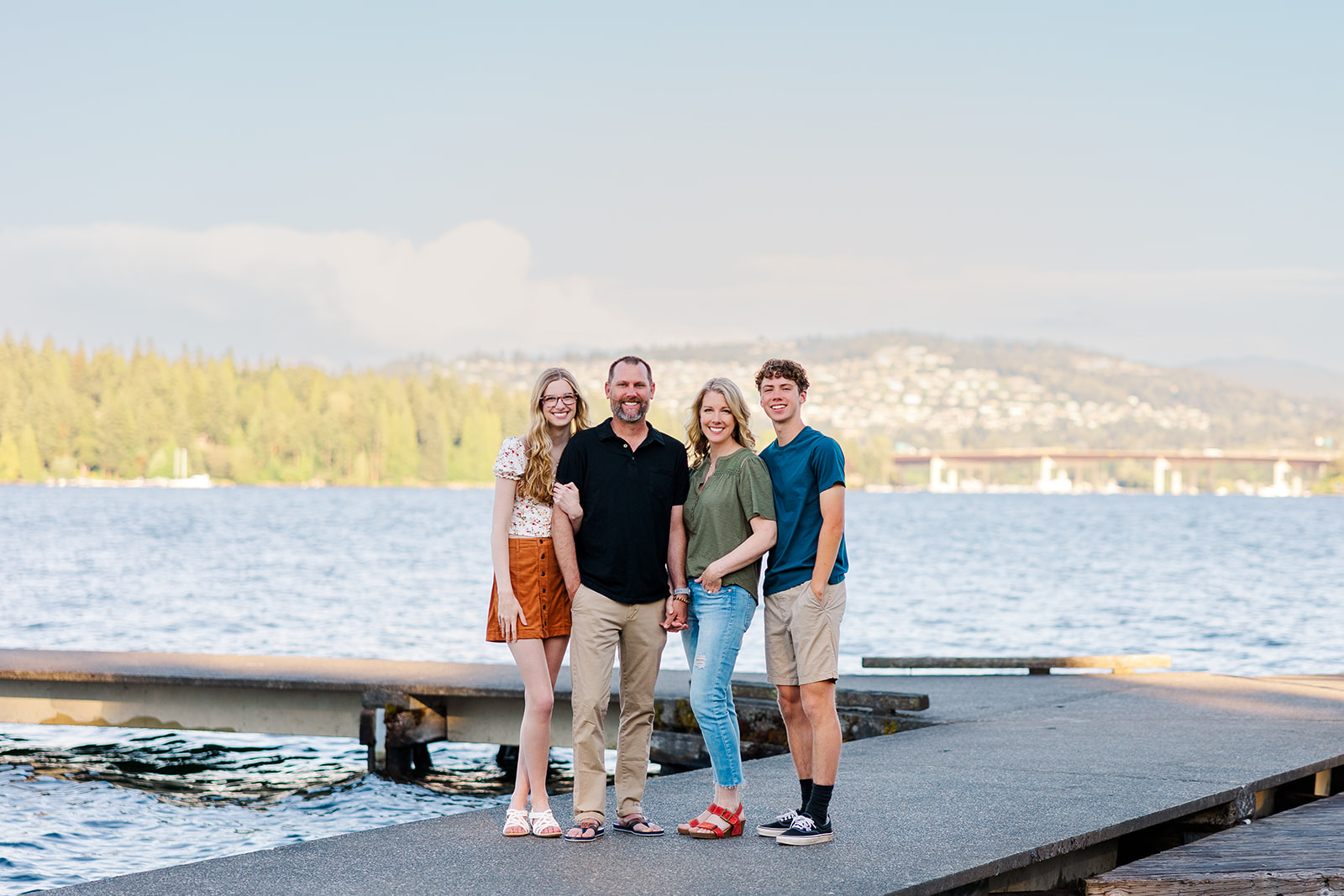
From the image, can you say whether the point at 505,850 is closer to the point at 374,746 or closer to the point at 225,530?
the point at 374,746

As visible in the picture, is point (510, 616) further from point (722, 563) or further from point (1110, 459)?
point (1110, 459)

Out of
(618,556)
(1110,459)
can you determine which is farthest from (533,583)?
(1110,459)

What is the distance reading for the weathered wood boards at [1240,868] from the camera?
5781mm

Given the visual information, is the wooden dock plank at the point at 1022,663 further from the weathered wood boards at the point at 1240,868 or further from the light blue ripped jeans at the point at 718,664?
the light blue ripped jeans at the point at 718,664

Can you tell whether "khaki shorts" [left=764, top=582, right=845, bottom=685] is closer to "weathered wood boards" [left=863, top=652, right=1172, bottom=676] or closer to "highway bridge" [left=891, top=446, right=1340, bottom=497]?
"weathered wood boards" [left=863, top=652, right=1172, bottom=676]

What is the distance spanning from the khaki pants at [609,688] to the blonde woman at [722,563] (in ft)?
0.82

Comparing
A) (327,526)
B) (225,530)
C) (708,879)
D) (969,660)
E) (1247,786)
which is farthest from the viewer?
(327,526)

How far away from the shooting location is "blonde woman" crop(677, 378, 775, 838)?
593cm

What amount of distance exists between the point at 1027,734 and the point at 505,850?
15.6ft

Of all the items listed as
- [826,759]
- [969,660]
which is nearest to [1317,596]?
[969,660]

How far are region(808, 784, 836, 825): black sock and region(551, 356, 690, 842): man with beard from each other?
2.40 feet

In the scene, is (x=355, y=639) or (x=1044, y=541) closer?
(x=355, y=639)

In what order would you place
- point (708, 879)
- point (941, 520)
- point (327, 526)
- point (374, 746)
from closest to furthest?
point (708, 879)
point (374, 746)
point (327, 526)
point (941, 520)

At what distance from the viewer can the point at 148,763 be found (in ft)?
43.6
